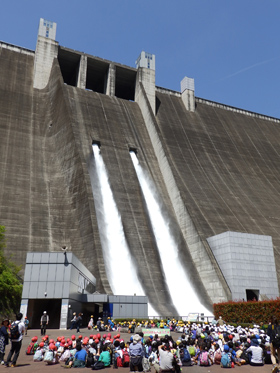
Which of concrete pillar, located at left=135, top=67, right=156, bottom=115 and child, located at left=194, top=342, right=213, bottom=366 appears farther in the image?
concrete pillar, located at left=135, top=67, right=156, bottom=115

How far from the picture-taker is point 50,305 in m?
24.0

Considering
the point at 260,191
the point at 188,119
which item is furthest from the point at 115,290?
the point at 188,119

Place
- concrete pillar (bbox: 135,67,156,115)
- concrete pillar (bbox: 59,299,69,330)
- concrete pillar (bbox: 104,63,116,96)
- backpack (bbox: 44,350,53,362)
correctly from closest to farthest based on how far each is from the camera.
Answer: backpack (bbox: 44,350,53,362)
concrete pillar (bbox: 59,299,69,330)
concrete pillar (bbox: 104,63,116,96)
concrete pillar (bbox: 135,67,156,115)

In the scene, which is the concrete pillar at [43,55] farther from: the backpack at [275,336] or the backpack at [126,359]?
the backpack at [275,336]

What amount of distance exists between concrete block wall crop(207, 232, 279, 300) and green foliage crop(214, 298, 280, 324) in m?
4.22

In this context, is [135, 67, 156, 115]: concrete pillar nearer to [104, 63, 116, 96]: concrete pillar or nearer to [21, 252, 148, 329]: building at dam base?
[104, 63, 116, 96]: concrete pillar

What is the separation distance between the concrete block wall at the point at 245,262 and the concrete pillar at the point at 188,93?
2882cm

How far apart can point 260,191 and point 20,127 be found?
3126 cm

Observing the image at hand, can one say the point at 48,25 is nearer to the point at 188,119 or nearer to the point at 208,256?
the point at 188,119

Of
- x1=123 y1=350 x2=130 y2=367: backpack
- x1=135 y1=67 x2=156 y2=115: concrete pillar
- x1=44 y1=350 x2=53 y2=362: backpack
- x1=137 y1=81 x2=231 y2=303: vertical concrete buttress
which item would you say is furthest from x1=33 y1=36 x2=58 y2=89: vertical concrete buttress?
x1=123 y1=350 x2=130 y2=367: backpack

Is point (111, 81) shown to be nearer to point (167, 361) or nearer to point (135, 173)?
point (135, 173)

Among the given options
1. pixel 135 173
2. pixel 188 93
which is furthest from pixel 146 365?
pixel 188 93

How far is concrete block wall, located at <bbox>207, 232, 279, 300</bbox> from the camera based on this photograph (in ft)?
102

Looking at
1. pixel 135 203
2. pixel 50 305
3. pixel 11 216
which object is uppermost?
pixel 135 203
